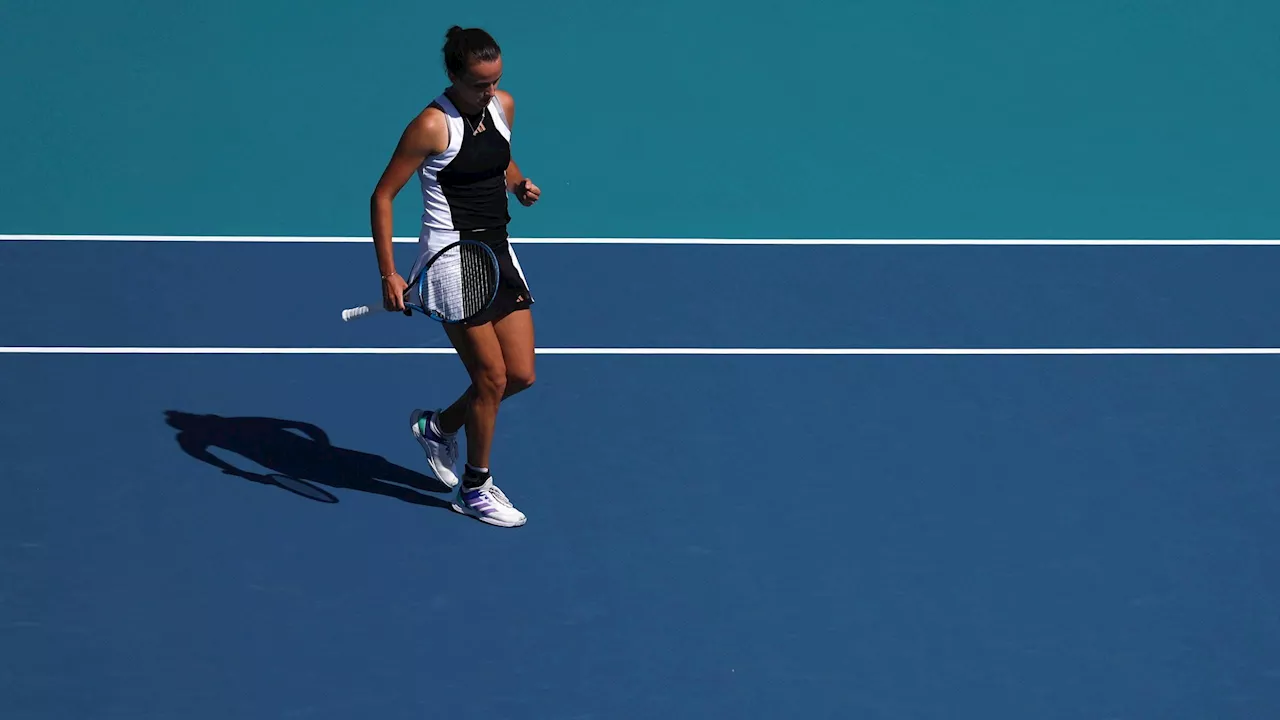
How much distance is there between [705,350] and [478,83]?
7.92ft

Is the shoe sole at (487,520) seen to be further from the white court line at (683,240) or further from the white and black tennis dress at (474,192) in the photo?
the white court line at (683,240)

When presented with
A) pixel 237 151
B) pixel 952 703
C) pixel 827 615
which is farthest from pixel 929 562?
pixel 237 151

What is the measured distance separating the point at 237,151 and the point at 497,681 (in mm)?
5005

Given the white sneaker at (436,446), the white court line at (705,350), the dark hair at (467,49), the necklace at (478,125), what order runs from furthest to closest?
1. the white court line at (705,350)
2. the white sneaker at (436,446)
3. the necklace at (478,125)
4. the dark hair at (467,49)

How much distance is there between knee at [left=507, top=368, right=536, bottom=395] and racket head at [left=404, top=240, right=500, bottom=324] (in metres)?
0.30

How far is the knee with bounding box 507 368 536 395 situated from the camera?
566cm

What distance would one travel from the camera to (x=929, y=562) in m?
Answer: 5.50

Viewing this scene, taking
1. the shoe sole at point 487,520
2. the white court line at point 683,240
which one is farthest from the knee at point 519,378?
the white court line at point 683,240

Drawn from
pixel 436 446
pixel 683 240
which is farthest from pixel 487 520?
pixel 683 240

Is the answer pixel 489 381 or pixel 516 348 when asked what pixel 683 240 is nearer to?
pixel 516 348

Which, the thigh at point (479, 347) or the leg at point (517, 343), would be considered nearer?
the thigh at point (479, 347)

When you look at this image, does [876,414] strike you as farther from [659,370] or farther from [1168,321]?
[1168,321]

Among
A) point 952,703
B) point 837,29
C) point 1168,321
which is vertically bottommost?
point 952,703

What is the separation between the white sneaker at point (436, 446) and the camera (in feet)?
19.5
